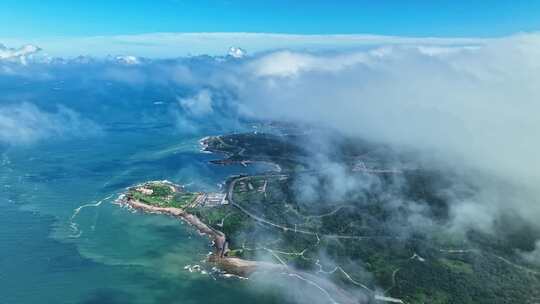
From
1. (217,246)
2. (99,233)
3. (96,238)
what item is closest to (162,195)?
(99,233)

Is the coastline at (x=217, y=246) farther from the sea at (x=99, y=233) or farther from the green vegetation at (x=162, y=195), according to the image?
the sea at (x=99, y=233)

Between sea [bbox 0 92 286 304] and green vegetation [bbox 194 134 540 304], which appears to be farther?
green vegetation [bbox 194 134 540 304]

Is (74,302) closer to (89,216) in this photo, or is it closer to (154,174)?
(89,216)

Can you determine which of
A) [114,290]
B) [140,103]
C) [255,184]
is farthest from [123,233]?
[140,103]

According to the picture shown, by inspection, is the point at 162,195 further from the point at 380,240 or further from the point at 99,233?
the point at 380,240

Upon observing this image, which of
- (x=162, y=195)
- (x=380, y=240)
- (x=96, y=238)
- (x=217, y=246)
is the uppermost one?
(x=162, y=195)

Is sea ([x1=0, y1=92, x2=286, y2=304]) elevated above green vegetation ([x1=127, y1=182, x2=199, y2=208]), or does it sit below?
below

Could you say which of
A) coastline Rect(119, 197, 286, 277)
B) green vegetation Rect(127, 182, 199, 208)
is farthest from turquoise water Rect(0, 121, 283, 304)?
green vegetation Rect(127, 182, 199, 208)

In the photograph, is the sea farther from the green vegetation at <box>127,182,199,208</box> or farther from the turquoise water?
the green vegetation at <box>127,182,199,208</box>

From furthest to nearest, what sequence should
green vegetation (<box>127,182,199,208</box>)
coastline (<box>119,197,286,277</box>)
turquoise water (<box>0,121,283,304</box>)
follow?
green vegetation (<box>127,182,199,208</box>), coastline (<box>119,197,286,277</box>), turquoise water (<box>0,121,283,304</box>)
